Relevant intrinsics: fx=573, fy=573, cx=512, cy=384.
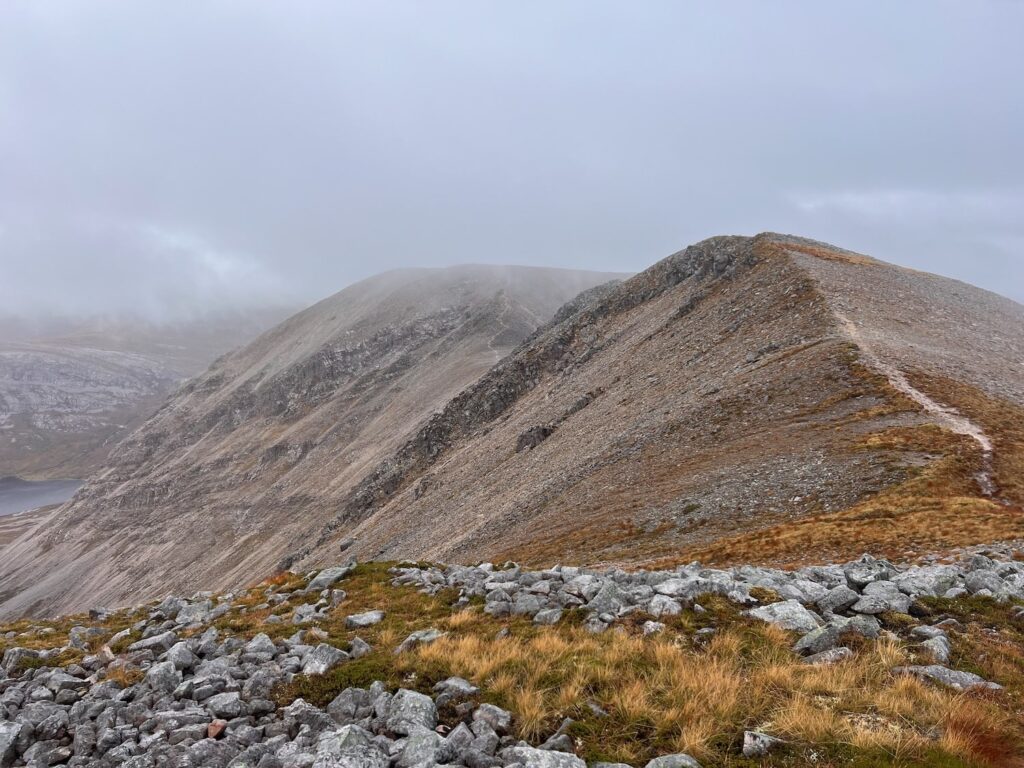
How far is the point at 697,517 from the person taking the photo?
24078 millimetres

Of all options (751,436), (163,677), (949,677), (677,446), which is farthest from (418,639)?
(677,446)

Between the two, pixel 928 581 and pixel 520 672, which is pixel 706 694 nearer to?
pixel 520 672

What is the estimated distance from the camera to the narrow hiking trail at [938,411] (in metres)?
22.0

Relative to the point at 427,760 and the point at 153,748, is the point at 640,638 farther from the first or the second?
the point at 153,748

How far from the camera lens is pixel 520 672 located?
8867 millimetres

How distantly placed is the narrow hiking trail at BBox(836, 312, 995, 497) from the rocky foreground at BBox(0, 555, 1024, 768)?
9.39 meters

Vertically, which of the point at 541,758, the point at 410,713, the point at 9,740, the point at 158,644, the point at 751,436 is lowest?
the point at 158,644

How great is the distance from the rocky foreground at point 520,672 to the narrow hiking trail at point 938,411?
9385mm

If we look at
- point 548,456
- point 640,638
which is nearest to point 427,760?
point 640,638

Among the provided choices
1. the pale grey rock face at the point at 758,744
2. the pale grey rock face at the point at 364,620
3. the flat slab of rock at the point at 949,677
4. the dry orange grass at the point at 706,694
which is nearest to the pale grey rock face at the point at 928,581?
the dry orange grass at the point at 706,694

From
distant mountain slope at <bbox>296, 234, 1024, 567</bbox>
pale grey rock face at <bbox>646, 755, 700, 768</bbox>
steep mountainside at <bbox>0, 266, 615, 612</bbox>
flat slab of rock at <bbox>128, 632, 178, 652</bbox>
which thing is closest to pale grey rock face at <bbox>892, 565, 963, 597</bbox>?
distant mountain slope at <bbox>296, 234, 1024, 567</bbox>

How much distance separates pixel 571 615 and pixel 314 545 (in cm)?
5797

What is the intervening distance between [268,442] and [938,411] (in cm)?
11880

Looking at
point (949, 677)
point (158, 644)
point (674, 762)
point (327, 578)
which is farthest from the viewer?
point (327, 578)
